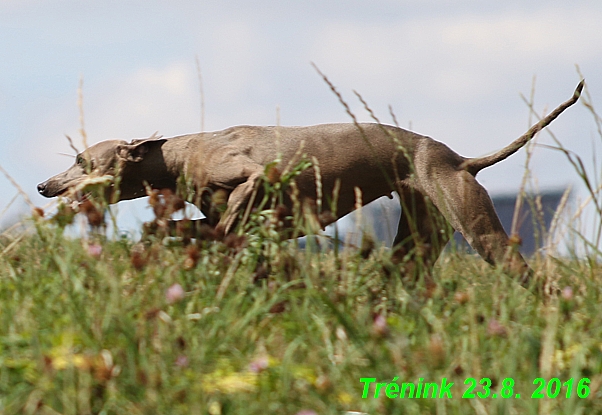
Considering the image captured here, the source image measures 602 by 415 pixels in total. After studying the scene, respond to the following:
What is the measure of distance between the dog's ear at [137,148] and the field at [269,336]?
7.58 feet

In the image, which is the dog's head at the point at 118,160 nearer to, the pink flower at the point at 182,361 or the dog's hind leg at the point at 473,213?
the dog's hind leg at the point at 473,213

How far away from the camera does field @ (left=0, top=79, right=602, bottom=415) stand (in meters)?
2.04

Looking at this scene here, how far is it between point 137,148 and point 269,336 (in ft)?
10.4

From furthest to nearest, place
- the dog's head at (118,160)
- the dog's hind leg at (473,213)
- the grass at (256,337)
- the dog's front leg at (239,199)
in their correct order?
the dog's head at (118,160) < the dog's hind leg at (473,213) < the dog's front leg at (239,199) < the grass at (256,337)

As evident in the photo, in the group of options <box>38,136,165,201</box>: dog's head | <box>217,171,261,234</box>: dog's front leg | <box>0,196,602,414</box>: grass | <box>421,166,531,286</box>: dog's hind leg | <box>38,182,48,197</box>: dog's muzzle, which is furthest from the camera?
<box>38,182,48,197</box>: dog's muzzle

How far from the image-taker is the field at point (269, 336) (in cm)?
204

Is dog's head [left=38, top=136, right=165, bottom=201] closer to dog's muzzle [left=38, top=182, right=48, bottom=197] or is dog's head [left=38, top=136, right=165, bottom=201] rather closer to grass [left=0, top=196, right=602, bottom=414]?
dog's muzzle [left=38, top=182, right=48, bottom=197]

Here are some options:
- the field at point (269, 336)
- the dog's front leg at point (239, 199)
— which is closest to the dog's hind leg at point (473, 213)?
the dog's front leg at point (239, 199)

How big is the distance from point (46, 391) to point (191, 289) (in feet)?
2.89

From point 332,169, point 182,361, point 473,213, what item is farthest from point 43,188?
point 182,361

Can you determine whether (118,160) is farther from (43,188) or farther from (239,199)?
(239,199)

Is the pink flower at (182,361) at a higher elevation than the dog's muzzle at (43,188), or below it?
higher

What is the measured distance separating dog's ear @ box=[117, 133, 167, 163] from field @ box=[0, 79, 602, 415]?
231 cm

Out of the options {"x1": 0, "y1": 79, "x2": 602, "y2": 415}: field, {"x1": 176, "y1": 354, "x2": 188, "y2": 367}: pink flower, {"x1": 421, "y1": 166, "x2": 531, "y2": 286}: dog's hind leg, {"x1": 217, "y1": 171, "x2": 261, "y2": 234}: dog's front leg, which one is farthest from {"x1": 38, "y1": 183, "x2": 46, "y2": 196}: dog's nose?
{"x1": 176, "y1": 354, "x2": 188, "y2": 367}: pink flower
